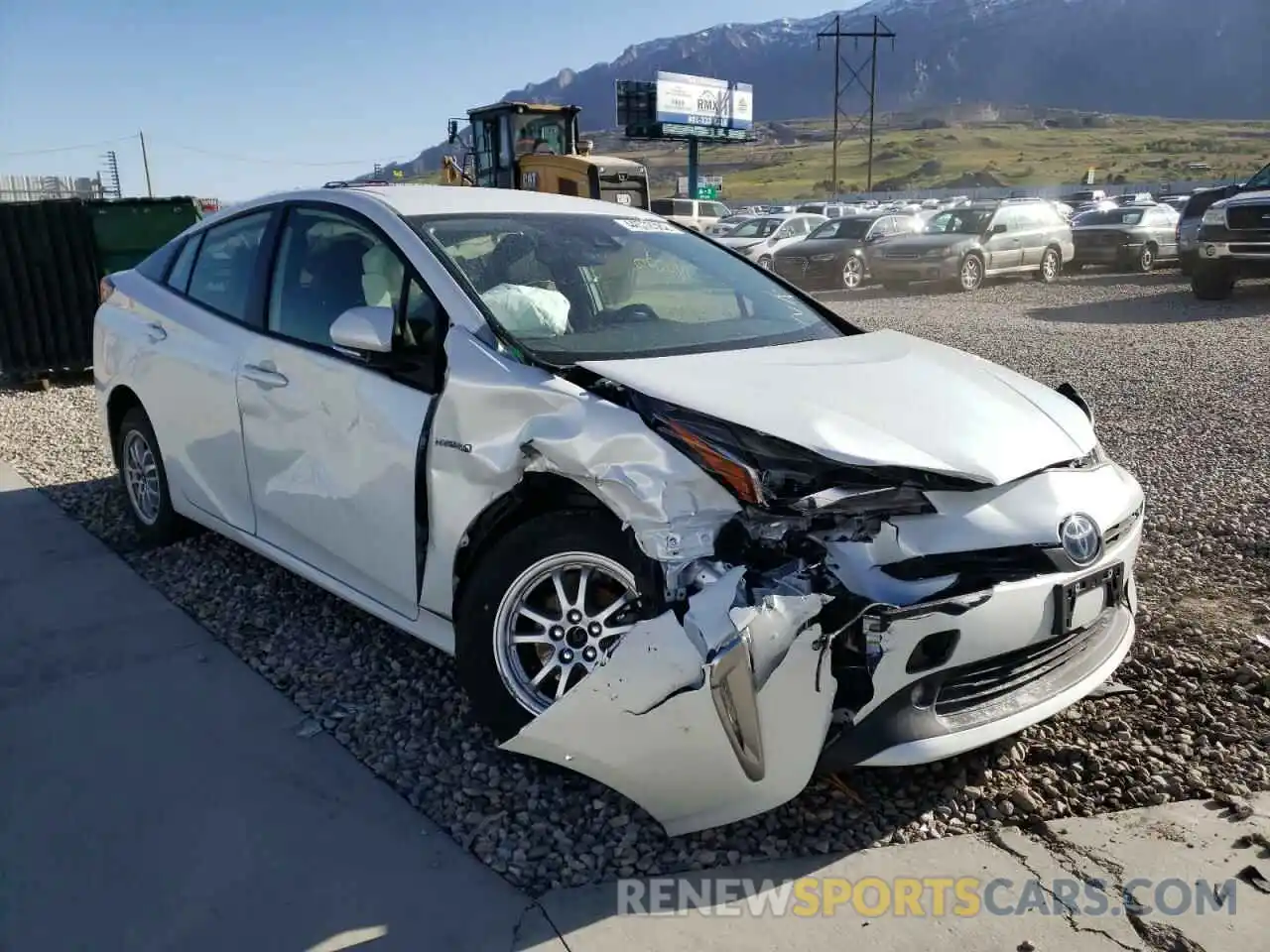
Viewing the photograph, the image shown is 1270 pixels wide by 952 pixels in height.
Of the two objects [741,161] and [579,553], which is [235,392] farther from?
[741,161]

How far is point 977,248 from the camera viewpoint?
18.4 m

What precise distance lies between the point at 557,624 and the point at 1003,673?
123cm

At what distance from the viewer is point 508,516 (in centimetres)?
297

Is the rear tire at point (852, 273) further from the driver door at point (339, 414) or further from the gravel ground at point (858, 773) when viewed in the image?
the driver door at point (339, 414)

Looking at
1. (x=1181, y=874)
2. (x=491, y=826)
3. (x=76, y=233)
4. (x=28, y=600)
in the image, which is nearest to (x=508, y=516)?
(x=491, y=826)

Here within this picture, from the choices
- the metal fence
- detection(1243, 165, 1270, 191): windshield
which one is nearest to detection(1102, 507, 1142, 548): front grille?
detection(1243, 165, 1270, 191): windshield

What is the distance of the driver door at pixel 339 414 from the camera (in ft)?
10.6

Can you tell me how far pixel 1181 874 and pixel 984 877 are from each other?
0.50m

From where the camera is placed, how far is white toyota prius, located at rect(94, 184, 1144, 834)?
2465mm

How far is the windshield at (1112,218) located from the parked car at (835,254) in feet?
14.2

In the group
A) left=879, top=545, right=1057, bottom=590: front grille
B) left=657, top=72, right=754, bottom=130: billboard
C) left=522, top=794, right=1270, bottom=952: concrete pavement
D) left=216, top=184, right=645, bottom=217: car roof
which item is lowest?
left=522, top=794, right=1270, bottom=952: concrete pavement

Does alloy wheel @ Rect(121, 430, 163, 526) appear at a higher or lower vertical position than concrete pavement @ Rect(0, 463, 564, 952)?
higher

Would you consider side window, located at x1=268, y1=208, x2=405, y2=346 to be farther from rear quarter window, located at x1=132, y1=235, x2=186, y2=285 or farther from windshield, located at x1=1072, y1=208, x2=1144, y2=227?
windshield, located at x1=1072, y1=208, x2=1144, y2=227

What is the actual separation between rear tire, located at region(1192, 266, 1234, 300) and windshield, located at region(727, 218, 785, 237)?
850 centimetres
